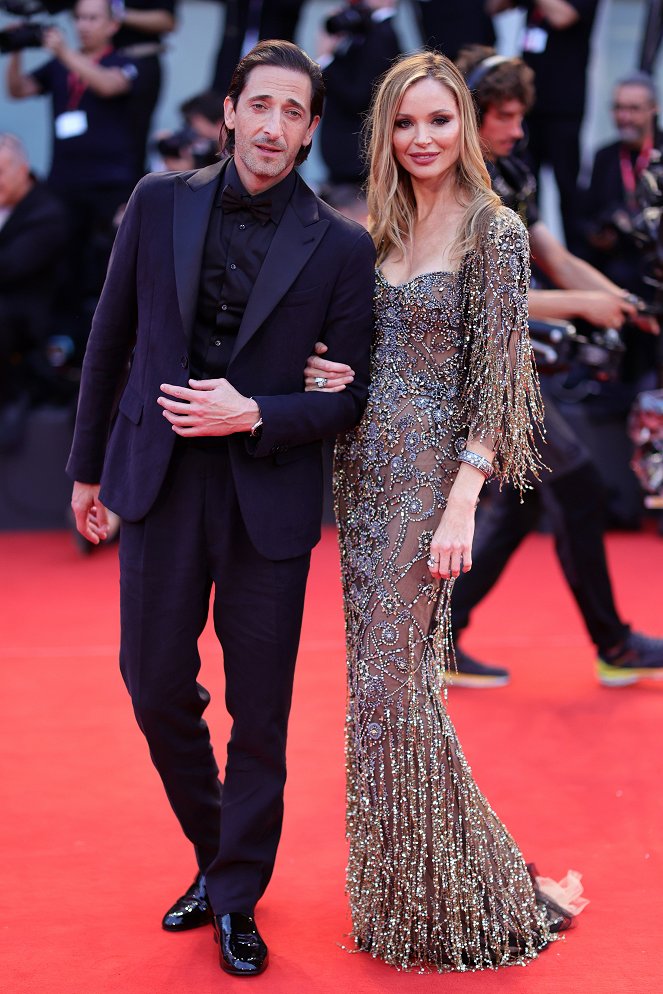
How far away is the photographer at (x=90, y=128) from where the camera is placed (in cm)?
675

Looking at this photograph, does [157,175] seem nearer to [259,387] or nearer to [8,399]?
[259,387]

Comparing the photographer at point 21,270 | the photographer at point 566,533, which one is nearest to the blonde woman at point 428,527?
the photographer at point 566,533

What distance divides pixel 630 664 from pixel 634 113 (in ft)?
10.8

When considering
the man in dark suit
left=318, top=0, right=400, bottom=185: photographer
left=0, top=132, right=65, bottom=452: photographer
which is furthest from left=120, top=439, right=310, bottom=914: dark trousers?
left=318, top=0, right=400, bottom=185: photographer

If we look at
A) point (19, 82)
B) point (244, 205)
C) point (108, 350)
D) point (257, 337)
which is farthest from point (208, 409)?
point (19, 82)

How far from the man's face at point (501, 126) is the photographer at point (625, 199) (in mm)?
2542

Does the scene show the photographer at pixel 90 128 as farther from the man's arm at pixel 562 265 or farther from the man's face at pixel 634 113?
the man's arm at pixel 562 265

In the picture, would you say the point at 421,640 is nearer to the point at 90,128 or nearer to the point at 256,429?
the point at 256,429

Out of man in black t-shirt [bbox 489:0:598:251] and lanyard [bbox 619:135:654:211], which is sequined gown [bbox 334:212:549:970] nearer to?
lanyard [bbox 619:135:654:211]

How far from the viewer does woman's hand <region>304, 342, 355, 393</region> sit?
7.92 feet

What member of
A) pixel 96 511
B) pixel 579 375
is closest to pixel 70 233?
pixel 579 375

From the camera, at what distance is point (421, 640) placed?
8.14 feet

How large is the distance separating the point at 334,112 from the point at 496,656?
3.46 meters

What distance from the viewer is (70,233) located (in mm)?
6844
